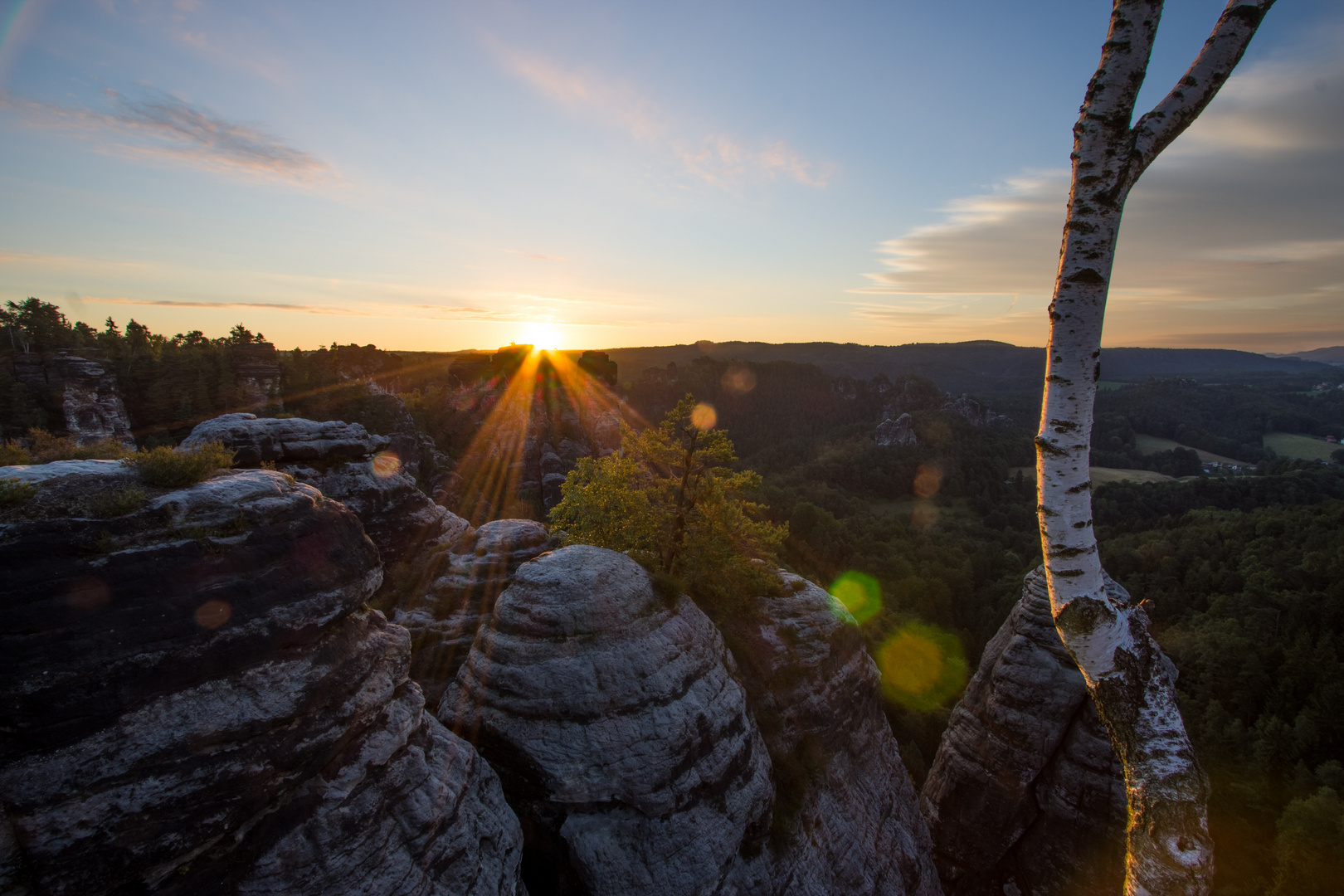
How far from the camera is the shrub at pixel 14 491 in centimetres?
690

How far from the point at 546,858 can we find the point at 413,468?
Answer: 38.8 m

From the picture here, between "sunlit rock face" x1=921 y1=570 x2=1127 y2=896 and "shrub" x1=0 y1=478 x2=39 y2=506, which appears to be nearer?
"shrub" x1=0 y1=478 x2=39 y2=506

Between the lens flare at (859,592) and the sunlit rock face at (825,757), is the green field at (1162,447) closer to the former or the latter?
the lens flare at (859,592)

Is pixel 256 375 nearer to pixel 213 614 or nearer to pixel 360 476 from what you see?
pixel 360 476

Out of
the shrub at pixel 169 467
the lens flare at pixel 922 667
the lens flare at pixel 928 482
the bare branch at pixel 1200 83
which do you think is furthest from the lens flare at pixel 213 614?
the lens flare at pixel 928 482

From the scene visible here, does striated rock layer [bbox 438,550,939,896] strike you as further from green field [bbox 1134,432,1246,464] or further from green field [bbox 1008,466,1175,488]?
green field [bbox 1134,432,1246,464]

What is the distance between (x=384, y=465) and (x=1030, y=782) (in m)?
28.2

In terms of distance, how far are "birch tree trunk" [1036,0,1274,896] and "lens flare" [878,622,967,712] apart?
43.7m

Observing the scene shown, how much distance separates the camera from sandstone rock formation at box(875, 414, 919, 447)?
13750 centimetres

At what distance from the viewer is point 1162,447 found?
546ft

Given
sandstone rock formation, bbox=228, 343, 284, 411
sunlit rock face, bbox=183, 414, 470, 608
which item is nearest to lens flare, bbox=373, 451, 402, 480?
sunlit rock face, bbox=183, 414, 470, 608

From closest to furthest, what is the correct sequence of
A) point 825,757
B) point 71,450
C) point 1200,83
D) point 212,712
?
point 1200,83 → point 212,712 → point 71,450 → point 825,757

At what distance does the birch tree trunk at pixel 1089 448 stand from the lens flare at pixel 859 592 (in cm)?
5871

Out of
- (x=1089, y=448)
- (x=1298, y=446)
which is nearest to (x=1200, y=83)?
(x=1089, y=448)
